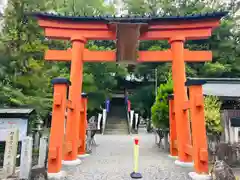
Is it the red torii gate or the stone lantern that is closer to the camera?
the red torii gate

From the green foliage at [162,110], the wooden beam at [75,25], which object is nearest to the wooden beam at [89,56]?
the wooden beam at [75,25]

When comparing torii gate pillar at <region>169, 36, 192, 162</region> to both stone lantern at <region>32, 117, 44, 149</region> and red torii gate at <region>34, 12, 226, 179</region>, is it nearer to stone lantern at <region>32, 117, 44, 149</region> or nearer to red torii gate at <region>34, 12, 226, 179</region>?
red torii gate at <region>34, 12, 226, 179</region>

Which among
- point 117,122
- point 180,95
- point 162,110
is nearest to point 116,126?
point 117,122

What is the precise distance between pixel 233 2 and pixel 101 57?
21.9 m

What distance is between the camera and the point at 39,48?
1002cm

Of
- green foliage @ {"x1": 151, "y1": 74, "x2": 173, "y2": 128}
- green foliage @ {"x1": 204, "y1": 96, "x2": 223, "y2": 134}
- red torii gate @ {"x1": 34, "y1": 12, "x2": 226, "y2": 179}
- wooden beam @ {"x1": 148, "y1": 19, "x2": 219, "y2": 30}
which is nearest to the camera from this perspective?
red torii gate @ {"x1": 34, "y1": 12, "x2": 226, "y2": 179}

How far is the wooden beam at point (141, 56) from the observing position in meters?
7.38

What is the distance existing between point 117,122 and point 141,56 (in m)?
15.4

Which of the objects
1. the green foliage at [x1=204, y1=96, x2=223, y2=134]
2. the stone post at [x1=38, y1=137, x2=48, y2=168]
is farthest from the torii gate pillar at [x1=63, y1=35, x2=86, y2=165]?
the green foliage at [x1=204, y1=96, x2=223, y2=134]

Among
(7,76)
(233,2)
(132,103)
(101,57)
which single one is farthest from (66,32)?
(233,2)

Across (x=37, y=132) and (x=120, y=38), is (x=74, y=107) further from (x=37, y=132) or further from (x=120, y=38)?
(x=37, y=132)

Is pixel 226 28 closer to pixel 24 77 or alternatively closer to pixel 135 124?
pixel 135 124

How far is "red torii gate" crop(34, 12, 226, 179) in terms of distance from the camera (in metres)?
6.91

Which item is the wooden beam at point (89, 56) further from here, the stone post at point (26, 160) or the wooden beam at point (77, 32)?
the stone post at point (26, 160)
